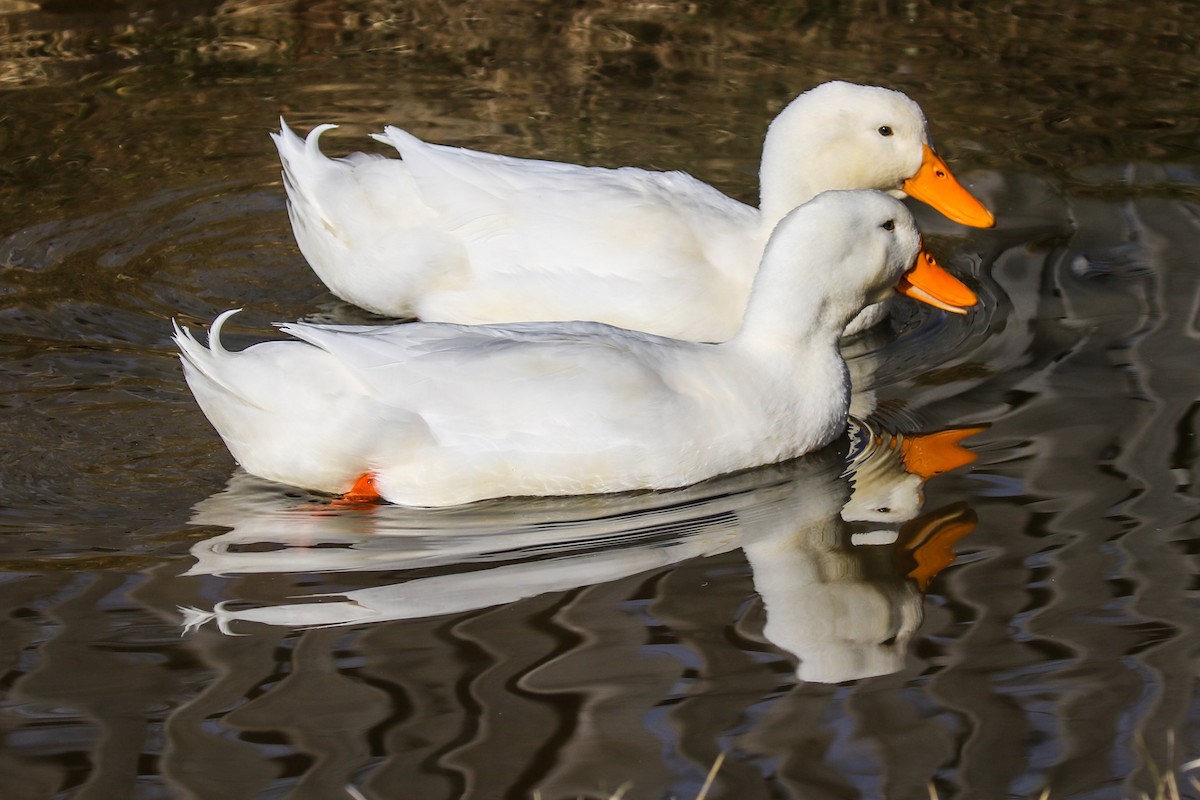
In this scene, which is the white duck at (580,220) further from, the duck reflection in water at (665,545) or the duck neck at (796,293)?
the duck reflection in water at (665,545)

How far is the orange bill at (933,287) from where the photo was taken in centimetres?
566

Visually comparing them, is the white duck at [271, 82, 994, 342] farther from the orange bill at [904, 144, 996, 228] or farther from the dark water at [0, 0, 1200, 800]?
the dark water at [0, 0, 1200, 800]

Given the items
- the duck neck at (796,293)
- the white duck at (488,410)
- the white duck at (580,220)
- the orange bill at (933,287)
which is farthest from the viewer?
the white duck at (580,220)

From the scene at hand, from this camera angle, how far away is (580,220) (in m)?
6.16

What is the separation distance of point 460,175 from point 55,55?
3796mm

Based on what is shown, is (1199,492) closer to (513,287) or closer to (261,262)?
(513,287)

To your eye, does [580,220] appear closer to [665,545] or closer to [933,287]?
[933,287]

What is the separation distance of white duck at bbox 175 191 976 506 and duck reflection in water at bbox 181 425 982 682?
9 centimetres

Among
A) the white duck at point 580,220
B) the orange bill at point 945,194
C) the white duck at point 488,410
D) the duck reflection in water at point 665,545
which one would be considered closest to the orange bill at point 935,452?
the duck reflection in water at point 665,545

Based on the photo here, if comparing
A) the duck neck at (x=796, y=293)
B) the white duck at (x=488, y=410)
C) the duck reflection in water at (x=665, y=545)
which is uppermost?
the duck neck at (x=796, y=293)

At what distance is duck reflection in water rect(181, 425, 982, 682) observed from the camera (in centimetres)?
422

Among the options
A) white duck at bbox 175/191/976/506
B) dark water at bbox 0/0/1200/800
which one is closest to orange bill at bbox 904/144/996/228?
dark water at bbox 0/0/1200/800

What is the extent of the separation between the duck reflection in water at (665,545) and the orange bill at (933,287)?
576 millimetres

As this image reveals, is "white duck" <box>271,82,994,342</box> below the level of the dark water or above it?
above
